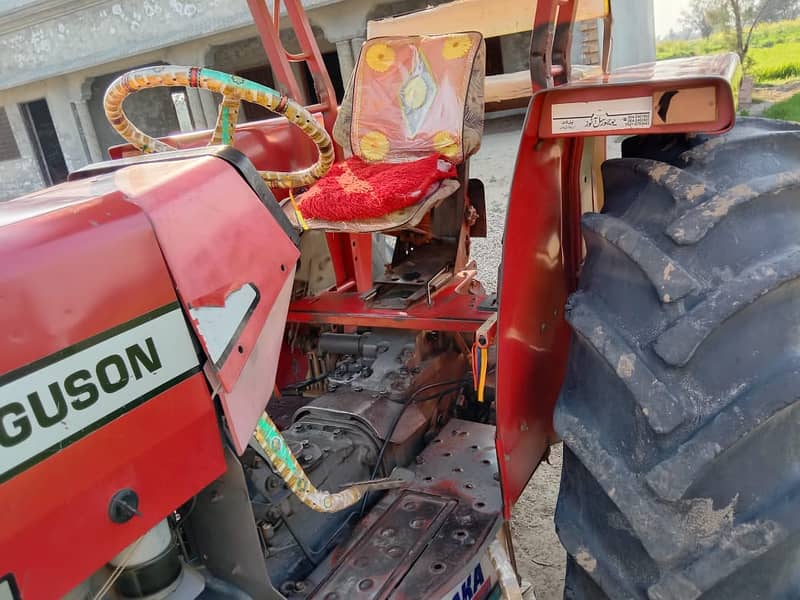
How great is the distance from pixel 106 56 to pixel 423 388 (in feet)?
30.3

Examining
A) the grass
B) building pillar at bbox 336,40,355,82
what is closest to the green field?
the grass

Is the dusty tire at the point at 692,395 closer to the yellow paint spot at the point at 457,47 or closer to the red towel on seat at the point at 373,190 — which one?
the red towel on seat at the point at 373,190

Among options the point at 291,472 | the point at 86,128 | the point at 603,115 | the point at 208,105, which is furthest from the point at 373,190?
the point at 86,128

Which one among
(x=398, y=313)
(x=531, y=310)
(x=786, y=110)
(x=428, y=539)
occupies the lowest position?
(x=786, y=110)

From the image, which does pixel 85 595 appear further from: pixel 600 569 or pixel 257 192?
pixel 600 569

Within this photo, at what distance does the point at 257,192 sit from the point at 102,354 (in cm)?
33

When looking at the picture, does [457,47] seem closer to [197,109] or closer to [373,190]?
[373,190]

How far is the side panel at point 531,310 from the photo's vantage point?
1.20 meters

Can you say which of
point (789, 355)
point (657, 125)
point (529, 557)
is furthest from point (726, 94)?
point (529, 557)

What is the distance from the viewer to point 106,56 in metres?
9.33

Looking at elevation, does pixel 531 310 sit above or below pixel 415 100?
below

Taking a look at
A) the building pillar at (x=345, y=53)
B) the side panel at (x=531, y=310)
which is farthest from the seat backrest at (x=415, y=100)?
the building pillar at (x=345, y=53)

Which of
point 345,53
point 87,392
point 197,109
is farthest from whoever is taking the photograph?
point 197,109

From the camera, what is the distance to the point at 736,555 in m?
0.95
